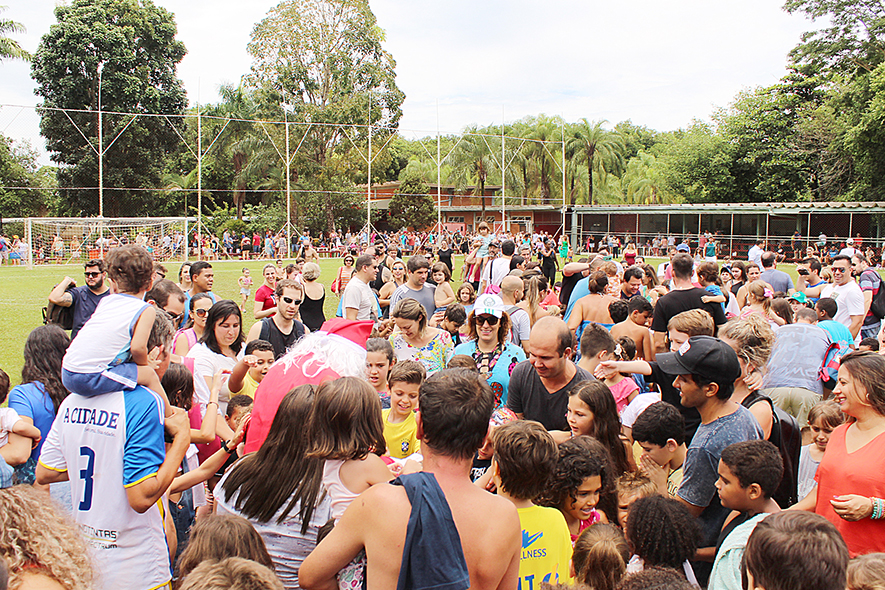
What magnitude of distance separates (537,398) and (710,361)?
4.06 ft

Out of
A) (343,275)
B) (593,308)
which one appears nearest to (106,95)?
(343,275)

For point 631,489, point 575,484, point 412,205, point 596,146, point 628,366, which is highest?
point 596,146

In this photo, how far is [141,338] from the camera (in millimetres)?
2660

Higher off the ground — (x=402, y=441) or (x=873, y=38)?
(x=873, y=38)

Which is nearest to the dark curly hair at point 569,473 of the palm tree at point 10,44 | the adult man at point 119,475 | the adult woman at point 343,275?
the adult man at point 119,475

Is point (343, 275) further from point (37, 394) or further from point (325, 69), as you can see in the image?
point (325, 69)

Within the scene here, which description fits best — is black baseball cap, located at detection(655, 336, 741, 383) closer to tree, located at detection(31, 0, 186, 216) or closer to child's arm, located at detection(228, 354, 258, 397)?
child's arm, located at detection(228, 354, 258, 397)

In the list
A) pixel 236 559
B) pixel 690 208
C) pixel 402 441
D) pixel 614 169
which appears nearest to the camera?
pixel 236 559

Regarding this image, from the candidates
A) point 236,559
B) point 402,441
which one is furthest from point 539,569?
point 402,441

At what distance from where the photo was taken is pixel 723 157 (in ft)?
138

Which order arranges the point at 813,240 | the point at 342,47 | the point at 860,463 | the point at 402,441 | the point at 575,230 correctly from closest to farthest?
1. the point at 860,463
2. the point at 402,441
3. the point at 813,240
4. the point at 575,230
5. the point at 342,47

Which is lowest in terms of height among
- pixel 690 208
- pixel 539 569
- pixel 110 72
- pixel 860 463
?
pixel 539 569

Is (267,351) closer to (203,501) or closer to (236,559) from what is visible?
(203,501)

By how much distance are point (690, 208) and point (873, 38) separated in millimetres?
16354
